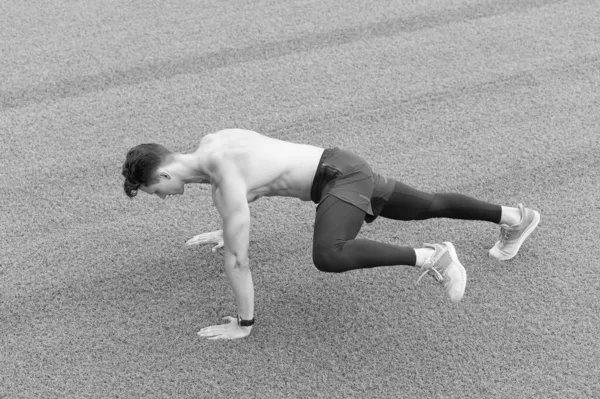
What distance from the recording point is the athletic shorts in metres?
2.78

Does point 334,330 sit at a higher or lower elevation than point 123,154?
lower

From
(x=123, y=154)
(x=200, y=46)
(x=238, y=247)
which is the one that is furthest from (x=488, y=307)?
(x=200, y=46)

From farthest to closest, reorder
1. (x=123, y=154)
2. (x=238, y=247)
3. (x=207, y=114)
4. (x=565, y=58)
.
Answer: (x=565, y=58)
(x=207, y=114)
(x=123, y=154)
(x=238, y=247)

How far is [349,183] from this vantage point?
2807 mm

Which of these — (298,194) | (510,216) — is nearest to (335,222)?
(298,194)

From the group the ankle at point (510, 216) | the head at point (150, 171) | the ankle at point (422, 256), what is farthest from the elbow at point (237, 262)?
the ankle at point (510, 216)

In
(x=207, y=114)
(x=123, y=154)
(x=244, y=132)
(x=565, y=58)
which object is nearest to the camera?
(x=244, y=132)

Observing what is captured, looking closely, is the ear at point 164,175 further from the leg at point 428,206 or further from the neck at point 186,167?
the leg at point 428,206

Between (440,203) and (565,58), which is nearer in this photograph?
(440,203)

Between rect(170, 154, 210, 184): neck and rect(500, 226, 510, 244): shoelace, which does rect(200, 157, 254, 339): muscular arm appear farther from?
rect(500, 226, 510, 244): shoelace

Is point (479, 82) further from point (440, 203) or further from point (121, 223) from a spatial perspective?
point (121, 223)

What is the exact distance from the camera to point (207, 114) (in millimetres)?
3959

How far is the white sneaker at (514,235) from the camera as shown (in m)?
3.07

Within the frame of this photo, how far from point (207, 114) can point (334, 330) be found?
5.03 feet
